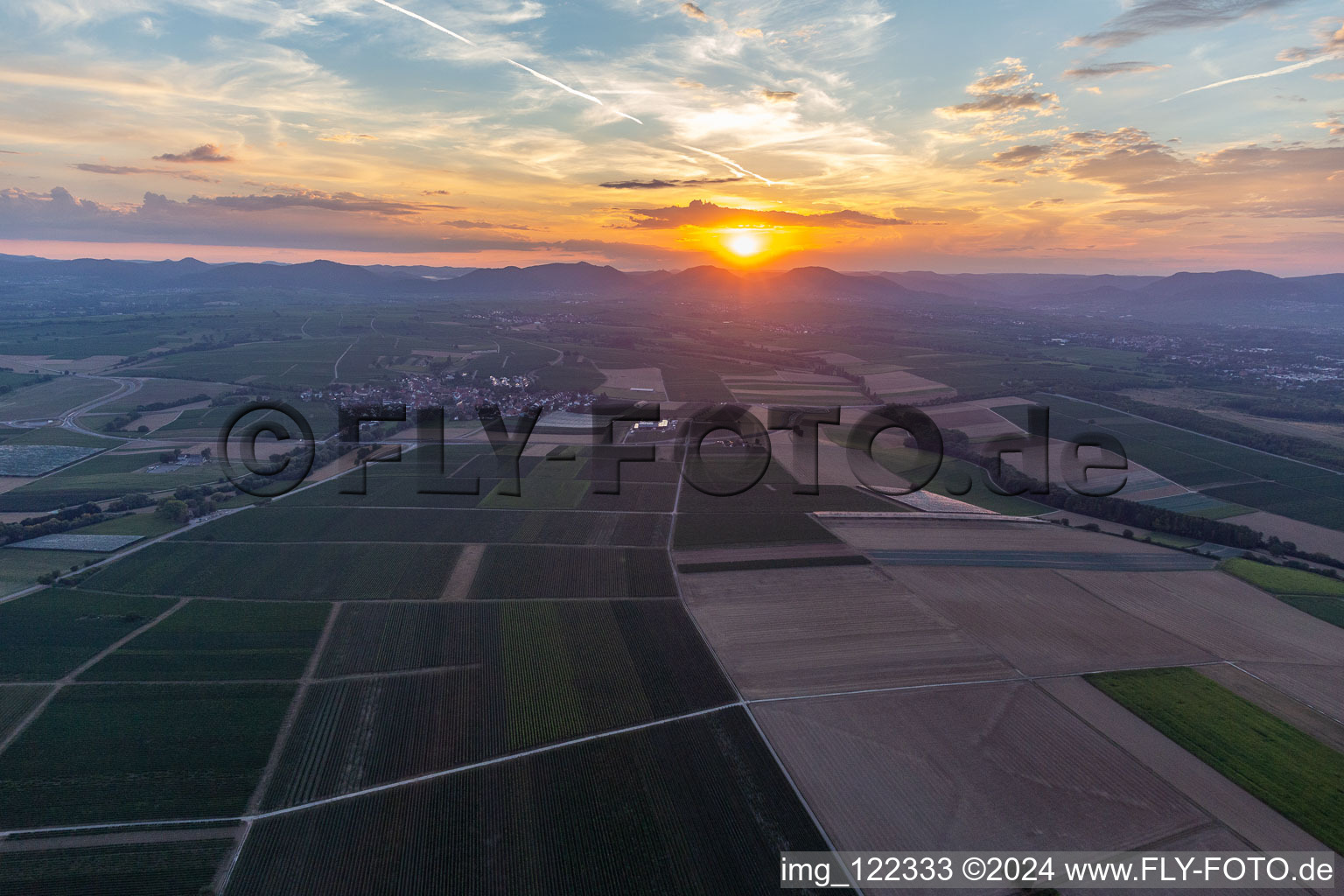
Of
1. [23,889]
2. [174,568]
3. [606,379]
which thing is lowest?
[23,889]

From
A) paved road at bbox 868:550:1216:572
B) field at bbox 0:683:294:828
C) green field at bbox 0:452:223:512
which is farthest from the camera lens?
green field at bbox 0:452:223:512

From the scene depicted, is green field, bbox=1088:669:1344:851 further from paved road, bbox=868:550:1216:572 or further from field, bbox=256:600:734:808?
field, bbox=256:600:734:808

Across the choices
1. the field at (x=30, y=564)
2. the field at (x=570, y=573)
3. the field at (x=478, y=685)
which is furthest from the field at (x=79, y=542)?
the field at (x=570, y=573)

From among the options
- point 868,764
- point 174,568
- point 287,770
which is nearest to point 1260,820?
point 868,764

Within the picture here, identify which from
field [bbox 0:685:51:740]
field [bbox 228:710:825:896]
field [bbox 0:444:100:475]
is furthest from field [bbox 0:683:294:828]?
field [bbox 0:444:100:475]

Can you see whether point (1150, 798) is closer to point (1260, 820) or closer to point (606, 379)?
point (1260, 820)

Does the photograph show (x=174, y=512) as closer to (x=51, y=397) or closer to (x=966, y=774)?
(x=966, y=774)
